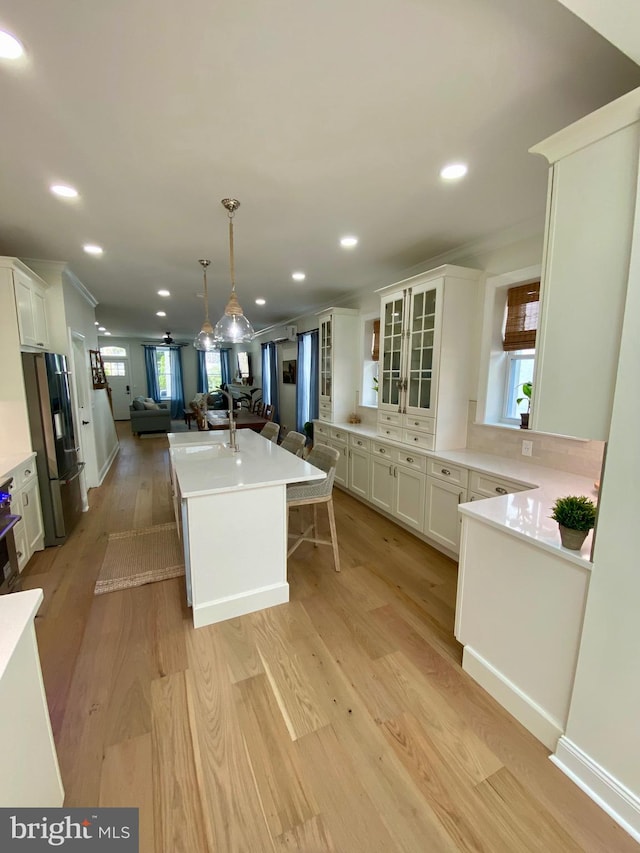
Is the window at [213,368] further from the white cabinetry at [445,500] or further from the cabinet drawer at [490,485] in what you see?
the cabinet drawer at [490,485]

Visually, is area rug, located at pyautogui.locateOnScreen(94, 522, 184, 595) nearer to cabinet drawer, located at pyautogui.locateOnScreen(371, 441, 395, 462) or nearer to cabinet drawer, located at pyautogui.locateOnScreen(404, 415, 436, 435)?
cabinet drawer, located at pyautogui.locateOnScreen(371, 441, 395, 462)

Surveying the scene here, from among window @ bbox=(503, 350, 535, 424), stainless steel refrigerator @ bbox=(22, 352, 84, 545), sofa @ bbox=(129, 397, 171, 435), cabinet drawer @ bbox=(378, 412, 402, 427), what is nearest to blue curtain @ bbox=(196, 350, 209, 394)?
sofa @ bbox=(129, 397, 171, 435)

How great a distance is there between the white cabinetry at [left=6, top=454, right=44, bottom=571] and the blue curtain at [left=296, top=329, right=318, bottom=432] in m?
4.00

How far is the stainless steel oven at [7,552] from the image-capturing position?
6.62ft

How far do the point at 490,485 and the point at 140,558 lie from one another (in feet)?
9.18

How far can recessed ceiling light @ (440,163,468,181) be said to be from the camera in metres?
1.88

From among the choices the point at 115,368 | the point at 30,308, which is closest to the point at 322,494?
the point at 30,308

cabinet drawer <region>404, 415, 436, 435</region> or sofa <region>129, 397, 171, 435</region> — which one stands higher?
cabinet drawer <region>404, 415, 436, 435</region>

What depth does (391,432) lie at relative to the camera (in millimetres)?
3613

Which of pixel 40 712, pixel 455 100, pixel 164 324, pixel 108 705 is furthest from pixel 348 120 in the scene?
pixel 164 324

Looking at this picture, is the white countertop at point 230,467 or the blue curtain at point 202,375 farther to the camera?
the blue curtain at point 202,375

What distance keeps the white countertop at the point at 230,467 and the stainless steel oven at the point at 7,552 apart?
37.1 inches

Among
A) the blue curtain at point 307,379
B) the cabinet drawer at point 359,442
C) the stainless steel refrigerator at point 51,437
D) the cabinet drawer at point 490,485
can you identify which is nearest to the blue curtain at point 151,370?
the blue curtain at point 307,379

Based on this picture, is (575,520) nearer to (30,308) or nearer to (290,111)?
(290,111)
